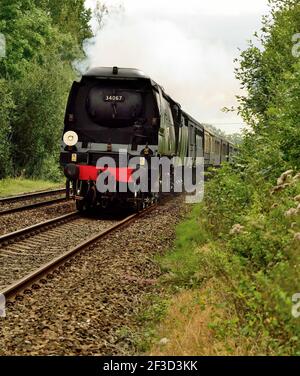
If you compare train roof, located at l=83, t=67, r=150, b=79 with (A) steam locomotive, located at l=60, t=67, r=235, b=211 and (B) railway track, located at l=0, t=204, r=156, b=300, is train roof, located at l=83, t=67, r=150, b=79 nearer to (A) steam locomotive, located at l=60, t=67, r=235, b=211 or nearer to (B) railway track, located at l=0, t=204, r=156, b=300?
(A) steam locomotive, located at l=60, t=67, r=235, b=211

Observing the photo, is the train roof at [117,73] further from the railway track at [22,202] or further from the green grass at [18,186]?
the green grass at [18,186]

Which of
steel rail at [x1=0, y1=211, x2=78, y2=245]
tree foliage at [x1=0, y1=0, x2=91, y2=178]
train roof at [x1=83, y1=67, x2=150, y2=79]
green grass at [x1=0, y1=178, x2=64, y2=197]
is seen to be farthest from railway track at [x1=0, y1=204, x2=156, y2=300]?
tree foliage at [x1=0, y1=0, x2=91, y2=178]

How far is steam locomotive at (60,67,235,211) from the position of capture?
47.6ft

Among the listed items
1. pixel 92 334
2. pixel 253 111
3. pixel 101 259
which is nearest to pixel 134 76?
pixel 253 111

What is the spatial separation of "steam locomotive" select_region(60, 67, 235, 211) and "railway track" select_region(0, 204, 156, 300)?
1151 mm

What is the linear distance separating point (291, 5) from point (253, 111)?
3.71 m

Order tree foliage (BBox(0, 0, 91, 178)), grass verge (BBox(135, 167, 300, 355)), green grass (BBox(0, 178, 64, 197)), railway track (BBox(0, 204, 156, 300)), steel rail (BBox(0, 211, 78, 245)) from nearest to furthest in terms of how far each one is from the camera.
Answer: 1. grass verge (BBox(135, 167, 300, 355))
2. railway track (BBox(0, 204, 156, 300))
3. steel rail (BBox(0, 211, 78, 245))
4. green grass (BBox(0, 178, 64, 197))
5. tree foliage (BBox(0, 0, 91, 178))

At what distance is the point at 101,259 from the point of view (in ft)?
30.6

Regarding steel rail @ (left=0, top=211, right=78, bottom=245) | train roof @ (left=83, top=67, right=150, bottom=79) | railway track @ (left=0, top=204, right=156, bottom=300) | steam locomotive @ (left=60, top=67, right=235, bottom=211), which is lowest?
railway track @ (left=0, top=204, right=156, bottom=300)

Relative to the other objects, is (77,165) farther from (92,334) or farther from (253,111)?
(92,334)

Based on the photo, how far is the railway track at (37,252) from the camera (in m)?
7.53

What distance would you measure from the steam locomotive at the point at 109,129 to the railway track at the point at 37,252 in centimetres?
115

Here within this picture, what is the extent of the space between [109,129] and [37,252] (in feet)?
19.2

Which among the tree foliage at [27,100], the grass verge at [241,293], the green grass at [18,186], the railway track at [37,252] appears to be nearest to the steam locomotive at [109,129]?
the railway track at [37,252]
